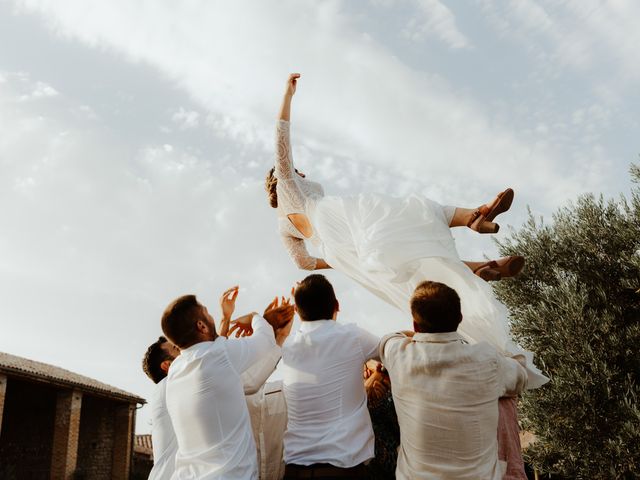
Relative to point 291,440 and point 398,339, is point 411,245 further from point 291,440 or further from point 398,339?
point 291,440

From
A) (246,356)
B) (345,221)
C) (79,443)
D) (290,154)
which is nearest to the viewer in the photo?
(246,356)

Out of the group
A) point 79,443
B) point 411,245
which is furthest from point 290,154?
point 79,443

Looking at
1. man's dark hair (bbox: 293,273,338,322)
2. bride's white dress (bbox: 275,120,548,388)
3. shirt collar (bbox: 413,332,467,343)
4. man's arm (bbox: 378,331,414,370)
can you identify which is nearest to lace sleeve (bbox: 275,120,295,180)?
bride's white dress (bbox: 275,120,548,388)

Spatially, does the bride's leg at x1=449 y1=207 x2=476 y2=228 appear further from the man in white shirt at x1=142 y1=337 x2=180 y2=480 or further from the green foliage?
the green foliage

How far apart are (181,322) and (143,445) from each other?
32090 millimetres

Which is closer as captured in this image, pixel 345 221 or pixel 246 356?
pixel 246 356

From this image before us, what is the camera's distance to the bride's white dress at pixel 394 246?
3561 millimetres

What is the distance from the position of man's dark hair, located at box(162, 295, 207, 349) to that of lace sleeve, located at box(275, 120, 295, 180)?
176cm

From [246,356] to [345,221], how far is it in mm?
1542

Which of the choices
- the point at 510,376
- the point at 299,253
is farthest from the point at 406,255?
the point at 299,253

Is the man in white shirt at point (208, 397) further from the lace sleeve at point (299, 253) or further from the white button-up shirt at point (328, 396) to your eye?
the lace sleeve at point (299, 253)

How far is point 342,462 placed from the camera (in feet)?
9.81

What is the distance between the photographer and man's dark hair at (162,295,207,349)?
321cm

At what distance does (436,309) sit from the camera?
→ 2.93m
